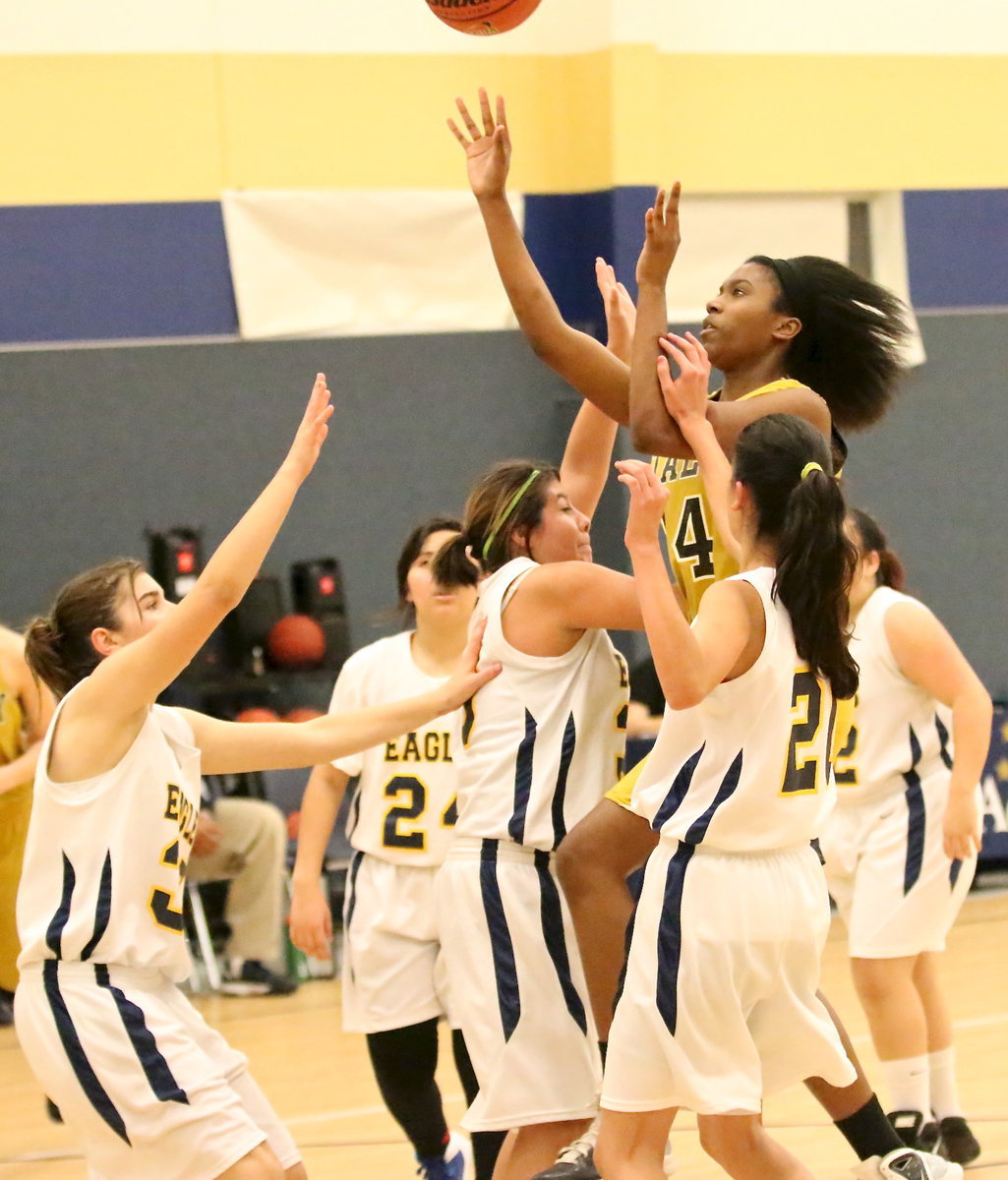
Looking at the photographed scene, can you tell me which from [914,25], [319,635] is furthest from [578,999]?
[914,25]

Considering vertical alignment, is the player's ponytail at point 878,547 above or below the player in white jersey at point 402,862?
above

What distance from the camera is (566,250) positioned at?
31.7ft

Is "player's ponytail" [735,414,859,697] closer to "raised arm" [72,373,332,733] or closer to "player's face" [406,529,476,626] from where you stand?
"raised arm" [72,373,332,733]

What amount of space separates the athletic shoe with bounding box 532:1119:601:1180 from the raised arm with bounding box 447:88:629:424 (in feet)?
→ 4.88

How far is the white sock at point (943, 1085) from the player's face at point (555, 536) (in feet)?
6.28

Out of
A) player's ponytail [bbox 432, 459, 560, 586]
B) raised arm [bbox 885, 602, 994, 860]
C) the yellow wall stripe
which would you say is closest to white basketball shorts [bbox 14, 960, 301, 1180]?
player's ponytail [bbox 432, 459, 560, 586]

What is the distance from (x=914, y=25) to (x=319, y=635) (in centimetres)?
493

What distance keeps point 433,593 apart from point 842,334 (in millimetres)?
1458

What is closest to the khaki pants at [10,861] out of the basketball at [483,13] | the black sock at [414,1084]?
the black sock at [414,1084]

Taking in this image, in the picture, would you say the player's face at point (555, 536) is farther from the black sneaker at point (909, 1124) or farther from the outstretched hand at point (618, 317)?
the black sneaker at point (909, 1124)

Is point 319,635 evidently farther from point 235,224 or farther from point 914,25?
point 914,25

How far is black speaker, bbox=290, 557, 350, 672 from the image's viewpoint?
8797 mm

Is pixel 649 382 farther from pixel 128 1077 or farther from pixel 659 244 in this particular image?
pixel 128 1077

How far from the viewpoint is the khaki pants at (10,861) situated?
18.0 feet
